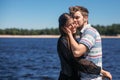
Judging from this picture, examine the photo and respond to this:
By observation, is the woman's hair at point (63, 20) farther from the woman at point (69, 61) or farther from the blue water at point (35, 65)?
the blue water at point (35, 65)

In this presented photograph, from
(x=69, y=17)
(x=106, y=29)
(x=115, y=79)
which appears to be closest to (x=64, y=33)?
(x=69, y=17)

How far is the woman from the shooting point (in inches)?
211

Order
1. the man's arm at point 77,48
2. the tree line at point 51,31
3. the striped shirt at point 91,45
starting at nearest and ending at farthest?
the man's arm at point 77,48
the striped shirt at point 91,45
the tree line at point 51,31

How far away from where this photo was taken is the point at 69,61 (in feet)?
17.9

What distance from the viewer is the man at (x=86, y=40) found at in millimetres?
5277

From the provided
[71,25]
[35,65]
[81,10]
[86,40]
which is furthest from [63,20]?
[35,65]

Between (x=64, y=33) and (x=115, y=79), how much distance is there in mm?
16775

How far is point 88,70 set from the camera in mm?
5383

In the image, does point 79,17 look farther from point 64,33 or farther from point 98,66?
point 98,66

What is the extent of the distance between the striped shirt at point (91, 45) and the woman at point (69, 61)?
71 mm

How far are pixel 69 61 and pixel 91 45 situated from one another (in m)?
0.38

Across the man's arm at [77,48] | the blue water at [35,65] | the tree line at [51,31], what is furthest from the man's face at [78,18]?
the tree line at [51,31]

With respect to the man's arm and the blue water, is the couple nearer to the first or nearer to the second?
the man's arm

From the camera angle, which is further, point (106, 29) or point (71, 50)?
point (106, 29)
